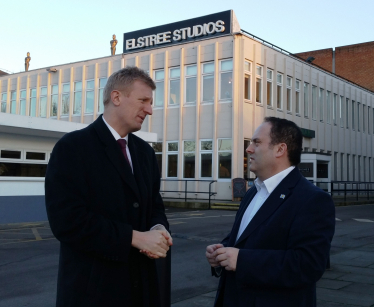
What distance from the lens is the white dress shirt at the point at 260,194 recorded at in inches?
108

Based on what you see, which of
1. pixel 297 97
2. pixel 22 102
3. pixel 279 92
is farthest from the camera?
pixel 22 102

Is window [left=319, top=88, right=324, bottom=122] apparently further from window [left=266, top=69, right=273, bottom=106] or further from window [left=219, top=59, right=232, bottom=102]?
window [left=219, top=59, right=232, bottom=102]

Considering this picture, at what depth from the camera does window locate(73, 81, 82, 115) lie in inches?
1273

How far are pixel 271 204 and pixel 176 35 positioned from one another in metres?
26.8

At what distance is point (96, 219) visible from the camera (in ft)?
7.74

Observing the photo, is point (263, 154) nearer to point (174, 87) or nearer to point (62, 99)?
point (174, 87)

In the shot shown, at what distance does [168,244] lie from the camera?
2.52 m

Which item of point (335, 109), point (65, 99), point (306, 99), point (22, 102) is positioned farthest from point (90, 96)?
point (335, 109)

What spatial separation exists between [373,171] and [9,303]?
38.2 meters

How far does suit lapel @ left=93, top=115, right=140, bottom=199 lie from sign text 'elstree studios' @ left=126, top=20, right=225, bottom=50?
24.9 meters

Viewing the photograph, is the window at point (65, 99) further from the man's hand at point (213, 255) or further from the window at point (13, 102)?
the man's hand at point (213, 255)


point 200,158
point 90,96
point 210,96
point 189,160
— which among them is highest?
point 90,96

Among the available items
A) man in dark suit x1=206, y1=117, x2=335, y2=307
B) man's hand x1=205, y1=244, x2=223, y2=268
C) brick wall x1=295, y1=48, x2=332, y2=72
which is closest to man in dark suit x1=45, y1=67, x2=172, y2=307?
man's hand x1=205, y1=244, x2=223, y2=268

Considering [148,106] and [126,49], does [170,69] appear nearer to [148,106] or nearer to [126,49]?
[126,49]
